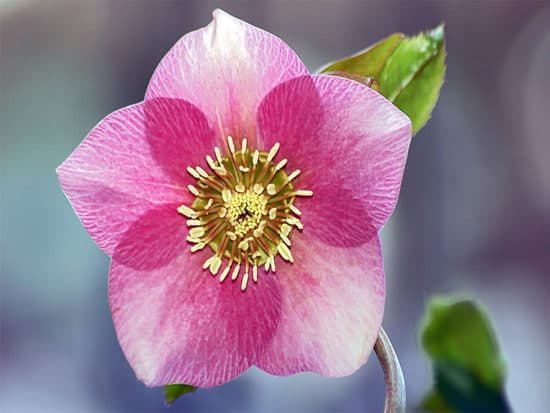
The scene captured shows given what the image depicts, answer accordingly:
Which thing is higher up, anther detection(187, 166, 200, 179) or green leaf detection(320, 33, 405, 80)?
green leaf detection(320, 33, 405, 80)

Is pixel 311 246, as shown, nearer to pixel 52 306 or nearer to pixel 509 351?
pixel 52 306

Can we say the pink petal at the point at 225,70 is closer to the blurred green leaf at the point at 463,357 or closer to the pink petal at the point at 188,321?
the pink petal at the point at 188,321

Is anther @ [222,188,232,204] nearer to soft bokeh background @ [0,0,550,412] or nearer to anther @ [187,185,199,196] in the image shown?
anther @ [187,185,199,196]

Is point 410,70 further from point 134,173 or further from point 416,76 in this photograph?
point 134,173

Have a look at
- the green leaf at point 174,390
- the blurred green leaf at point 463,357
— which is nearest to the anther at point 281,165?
the green leaf at point 174,390

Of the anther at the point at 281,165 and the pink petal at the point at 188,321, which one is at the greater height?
the anther at the point at 281,165

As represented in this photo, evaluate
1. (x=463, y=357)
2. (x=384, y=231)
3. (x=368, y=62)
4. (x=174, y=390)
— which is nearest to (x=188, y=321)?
(x=174, y=390)

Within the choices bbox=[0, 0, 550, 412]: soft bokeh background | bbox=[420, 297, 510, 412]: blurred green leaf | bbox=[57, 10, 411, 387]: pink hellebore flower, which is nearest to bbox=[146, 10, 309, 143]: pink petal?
bbox=[57, 10, 411, 387]: pink hellebore flower
